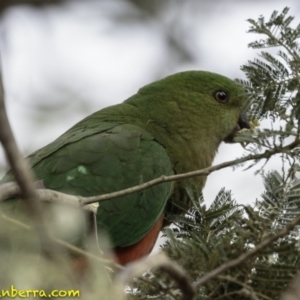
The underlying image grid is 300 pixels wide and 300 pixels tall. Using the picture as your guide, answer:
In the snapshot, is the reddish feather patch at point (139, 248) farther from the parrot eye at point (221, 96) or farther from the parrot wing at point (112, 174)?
the parrot eye at point (221, 96)

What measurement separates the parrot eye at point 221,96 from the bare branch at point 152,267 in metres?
2.38

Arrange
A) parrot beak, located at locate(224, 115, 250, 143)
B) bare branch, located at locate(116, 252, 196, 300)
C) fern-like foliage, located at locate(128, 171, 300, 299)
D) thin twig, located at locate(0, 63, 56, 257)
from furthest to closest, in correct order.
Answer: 1. parrot beak, located at locate(224, 115, 250, 143)
2. fern-like foliage, located at locate(128, 171, 300, 299)
3. bare branch, located at locate(116, 252, 196, 300)
4. thin twig, located at locate(0, 63, 56, 257)

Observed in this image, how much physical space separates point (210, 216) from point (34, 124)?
6.84 feet

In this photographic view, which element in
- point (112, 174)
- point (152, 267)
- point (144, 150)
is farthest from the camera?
point (144, 150)

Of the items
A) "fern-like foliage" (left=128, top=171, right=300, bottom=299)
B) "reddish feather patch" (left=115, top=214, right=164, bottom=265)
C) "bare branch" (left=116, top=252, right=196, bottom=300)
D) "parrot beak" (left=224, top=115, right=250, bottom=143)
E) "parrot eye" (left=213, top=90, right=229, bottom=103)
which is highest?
"parrot eye" (left=213, top=90, right=229, bottom=103)

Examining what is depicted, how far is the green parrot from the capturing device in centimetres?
318

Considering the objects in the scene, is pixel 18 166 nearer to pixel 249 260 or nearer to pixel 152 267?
pixel 152 267

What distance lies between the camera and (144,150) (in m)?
3.40

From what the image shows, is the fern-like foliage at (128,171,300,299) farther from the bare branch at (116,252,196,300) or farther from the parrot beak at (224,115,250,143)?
the parrot beak at (224,115,250,143)

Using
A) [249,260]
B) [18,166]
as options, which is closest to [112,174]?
[249,260]

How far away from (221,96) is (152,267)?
2.46 metres

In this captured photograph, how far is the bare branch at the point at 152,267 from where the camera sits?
1505 millimetres

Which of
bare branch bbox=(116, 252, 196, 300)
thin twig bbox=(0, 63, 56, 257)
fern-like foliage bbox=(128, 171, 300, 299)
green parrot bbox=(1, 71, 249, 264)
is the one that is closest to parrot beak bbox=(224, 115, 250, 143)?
green parrot bbox=(1, 71, 249, 264)

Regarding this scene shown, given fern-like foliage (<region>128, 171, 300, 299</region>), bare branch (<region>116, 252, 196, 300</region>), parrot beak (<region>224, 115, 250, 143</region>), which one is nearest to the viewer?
bare branch (<region>116, 252, 196, 300</region>)
